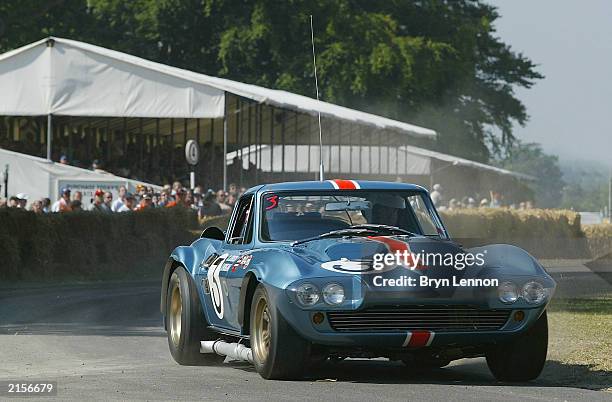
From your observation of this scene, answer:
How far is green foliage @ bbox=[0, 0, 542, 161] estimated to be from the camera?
62844 mm

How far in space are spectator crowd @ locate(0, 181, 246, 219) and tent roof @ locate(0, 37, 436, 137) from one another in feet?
15.0

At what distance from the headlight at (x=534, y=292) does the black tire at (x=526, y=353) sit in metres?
0.15

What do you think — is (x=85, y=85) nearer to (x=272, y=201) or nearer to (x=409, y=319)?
(x=272, y=201)

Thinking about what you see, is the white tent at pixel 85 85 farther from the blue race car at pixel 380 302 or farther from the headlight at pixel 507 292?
the headlight at pixel 507 292

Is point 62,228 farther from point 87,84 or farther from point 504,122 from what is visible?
point 504,122

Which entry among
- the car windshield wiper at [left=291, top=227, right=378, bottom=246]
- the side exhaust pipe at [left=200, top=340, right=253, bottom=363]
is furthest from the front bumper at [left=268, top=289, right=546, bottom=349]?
the car windshield wiper at [left=291, top=227, right=378, bottom=246]

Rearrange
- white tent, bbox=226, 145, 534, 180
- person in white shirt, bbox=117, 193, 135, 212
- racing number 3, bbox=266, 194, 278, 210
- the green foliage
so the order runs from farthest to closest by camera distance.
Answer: the green foliage, white tent, bbox=226, 145, 534, 180, person in white shirt, bbox=117, 193, 135, 212, racing number 3, bbox=266, 194, 278, 210

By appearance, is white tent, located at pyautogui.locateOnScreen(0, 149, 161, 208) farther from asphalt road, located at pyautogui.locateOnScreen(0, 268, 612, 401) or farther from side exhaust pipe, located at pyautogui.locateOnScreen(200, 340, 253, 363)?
side exhaust pipe, located at pyautogui.locateOnScreen(200, 340, 253, 363)

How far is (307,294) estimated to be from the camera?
9.34 metres

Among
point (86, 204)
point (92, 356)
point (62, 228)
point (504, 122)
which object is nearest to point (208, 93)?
point (86, 204)

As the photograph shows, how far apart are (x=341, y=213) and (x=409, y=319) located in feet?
5.76

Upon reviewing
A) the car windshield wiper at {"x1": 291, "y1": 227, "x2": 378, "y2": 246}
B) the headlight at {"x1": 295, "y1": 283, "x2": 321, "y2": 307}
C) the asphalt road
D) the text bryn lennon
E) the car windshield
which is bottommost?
the asphalt road

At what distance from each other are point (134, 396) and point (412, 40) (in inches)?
2270

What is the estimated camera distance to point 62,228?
24.0 m
